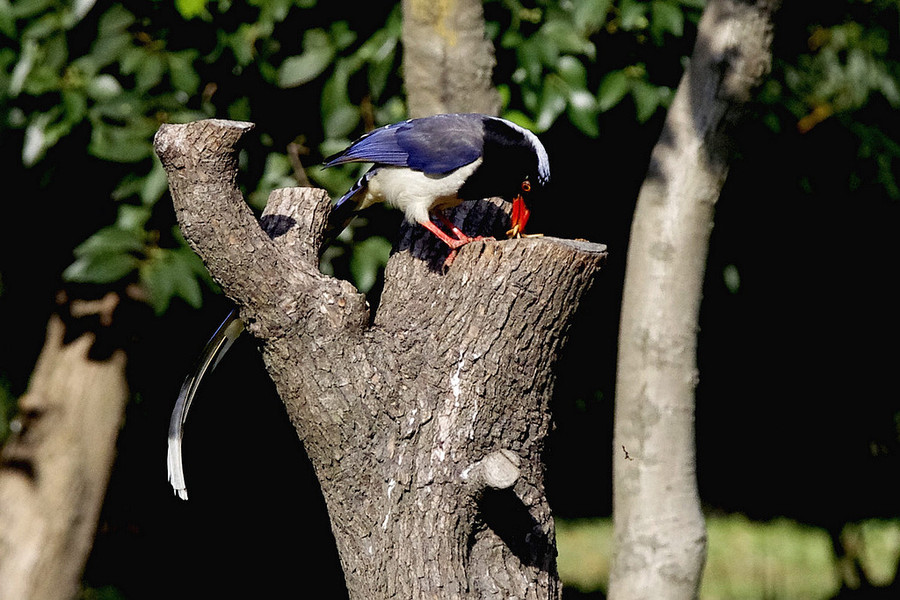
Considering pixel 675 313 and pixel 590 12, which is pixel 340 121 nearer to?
pixel 590 12

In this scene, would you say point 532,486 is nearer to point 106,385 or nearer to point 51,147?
point 51,147

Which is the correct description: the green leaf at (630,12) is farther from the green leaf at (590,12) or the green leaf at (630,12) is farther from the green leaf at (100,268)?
the green leaf at (100,268)

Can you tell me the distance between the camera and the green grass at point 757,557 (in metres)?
6.70

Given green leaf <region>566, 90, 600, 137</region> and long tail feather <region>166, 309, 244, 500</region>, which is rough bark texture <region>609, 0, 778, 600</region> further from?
long tail feather <region>166, 309, 244, 500</region>

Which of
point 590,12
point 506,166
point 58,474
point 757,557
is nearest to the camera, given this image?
point 506,166

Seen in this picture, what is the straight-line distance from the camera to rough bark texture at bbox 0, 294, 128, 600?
15.5 ft

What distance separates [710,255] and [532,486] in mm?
2093

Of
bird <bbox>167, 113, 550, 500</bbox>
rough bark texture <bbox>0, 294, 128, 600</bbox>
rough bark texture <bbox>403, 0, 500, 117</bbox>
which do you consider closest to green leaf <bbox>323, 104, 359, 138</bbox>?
Result: rough bark texture <bbox>403, 0, 500, 117</bbox>

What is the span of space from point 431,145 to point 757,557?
5145 millimetres

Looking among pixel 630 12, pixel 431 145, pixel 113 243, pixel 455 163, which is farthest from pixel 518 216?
pixel 113 243

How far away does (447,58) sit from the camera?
3.65 m

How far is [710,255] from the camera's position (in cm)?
446

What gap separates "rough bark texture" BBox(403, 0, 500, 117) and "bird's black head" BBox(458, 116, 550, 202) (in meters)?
0.34

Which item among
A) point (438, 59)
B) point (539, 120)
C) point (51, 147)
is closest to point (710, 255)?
point (539, 120)
